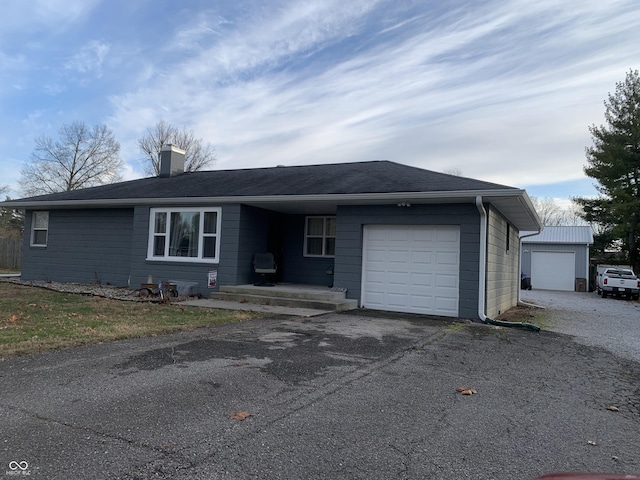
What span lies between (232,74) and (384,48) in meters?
5.44

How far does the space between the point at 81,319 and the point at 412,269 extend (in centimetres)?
708

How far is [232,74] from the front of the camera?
14953 mm

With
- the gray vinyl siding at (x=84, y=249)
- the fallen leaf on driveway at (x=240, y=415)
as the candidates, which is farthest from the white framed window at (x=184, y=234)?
the fallen leaf on driveway at (x=240, y=415)

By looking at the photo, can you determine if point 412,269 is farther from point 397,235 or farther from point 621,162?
point 621,162

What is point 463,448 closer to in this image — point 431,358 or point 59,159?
point 431,358

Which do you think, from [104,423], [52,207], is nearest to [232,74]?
[52,207]

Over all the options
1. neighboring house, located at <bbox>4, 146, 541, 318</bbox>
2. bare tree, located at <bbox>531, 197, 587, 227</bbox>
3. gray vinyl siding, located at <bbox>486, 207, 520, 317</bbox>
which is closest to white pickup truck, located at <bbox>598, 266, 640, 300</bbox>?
neighboring house, located at <bbox>4, 146, 541, 318</bbox>

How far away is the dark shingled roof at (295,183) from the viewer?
1035cm

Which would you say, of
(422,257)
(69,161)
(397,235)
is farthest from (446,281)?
(69,161)

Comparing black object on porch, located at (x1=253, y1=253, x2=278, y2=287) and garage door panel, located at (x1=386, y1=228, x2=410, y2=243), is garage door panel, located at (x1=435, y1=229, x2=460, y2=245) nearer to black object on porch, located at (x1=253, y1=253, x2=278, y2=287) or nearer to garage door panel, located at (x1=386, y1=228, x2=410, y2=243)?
garage door panel, located at (x1=386, y1=228, x2=410, y2=243)

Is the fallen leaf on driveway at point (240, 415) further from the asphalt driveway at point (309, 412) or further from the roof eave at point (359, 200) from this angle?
the roof eave at point (359, 200)

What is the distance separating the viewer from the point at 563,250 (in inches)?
1043

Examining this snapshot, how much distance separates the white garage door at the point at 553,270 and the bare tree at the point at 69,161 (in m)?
34.4

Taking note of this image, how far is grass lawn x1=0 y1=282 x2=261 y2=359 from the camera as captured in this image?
19.6 feet
